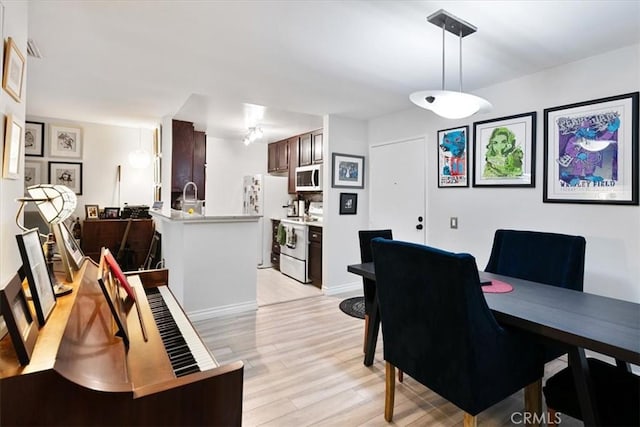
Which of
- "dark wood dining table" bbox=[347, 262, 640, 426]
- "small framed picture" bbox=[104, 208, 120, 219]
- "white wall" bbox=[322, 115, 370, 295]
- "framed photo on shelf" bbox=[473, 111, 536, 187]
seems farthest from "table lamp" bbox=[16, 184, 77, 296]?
"small framed picture" bbox=[104, 208, 120, 219]

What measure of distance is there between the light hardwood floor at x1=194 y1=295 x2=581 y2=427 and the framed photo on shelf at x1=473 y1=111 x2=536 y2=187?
61.0 inches

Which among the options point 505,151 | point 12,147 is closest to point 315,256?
point 505,151

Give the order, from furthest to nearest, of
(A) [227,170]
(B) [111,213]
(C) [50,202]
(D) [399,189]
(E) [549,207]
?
1. (A) [227,170]
2. (B) [111,213]
3. (D) [399,189]
4. (E) [549,207]
5. (C) [50,202]

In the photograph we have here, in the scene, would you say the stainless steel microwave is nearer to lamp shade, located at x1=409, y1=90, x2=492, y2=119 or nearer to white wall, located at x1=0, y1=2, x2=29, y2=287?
lamp shade, located at x1=409, y1=90, x2=492, y2=119

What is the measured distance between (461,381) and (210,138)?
18.1 feet

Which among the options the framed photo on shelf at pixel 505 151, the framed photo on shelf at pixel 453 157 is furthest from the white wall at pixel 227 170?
the framed photo on shelf at pixel 505 151

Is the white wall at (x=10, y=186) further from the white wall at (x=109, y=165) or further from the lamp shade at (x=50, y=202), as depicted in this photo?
the white wall at (x=109, y=165)

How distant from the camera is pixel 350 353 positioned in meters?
2.62

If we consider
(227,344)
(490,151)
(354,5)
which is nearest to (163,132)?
(227,344)

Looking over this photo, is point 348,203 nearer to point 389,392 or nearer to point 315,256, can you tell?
point 315,256

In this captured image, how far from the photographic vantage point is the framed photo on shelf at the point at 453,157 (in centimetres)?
336

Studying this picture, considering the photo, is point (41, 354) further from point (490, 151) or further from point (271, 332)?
point (490, 151)

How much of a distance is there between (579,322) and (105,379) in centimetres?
166

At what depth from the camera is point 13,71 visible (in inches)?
57.1
